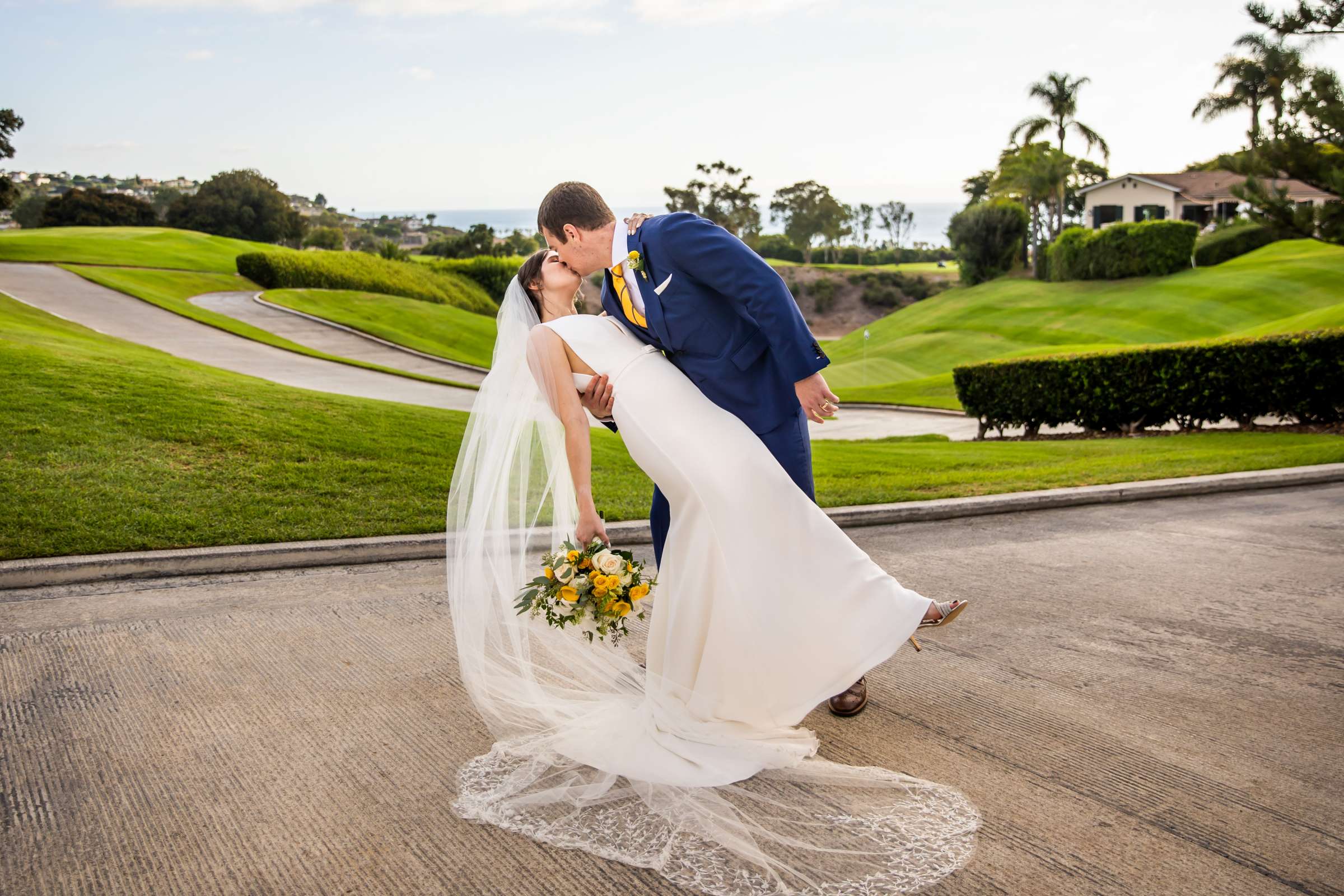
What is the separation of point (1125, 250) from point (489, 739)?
59.0 m

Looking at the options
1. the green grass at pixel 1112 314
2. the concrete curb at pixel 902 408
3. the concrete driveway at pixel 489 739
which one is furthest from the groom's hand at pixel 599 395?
the green grass at pixel 1112 314

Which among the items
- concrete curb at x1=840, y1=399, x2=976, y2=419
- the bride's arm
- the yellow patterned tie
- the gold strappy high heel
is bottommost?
concrete curb at x1=840, y1=399, x2=976, y2=419

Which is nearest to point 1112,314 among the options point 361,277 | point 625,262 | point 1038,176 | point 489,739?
point 1038,176

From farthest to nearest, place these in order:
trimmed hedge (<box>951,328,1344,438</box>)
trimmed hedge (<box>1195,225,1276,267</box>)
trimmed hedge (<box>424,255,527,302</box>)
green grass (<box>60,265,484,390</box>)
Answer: trimmed hedge (<box>1195,225,1276,267</box>), trimmed hedge (<box>424,255,527,302</box>), green grass (<box>60,265,484,390</box>), trimmed hedge (<box>951,328,1344,438</box>)

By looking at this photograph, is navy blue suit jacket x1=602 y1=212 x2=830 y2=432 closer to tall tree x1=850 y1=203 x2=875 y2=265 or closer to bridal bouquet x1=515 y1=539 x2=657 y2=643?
bridal bouquet x1=515 y1=539 x2=657 y2=643

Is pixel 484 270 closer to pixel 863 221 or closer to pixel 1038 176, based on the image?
pixel 1038 176

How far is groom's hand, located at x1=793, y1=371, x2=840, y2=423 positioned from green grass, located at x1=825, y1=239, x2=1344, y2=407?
33.7m

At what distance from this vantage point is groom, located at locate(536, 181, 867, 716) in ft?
11.9

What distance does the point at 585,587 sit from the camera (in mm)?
3951

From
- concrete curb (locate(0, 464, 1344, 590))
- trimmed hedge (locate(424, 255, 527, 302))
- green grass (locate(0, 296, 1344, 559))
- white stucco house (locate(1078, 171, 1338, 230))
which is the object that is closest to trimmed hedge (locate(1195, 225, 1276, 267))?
white stucco house (locate(1078, 171, 1338, 230))

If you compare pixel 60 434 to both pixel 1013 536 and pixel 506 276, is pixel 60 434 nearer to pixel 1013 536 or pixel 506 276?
pixel 1013 536

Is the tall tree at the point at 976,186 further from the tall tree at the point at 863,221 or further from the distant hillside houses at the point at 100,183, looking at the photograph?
the distant hillside houses at the point at 100,183

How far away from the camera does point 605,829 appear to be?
10.3 feet

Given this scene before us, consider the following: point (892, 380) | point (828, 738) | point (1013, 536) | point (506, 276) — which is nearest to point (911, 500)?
point (1013, 536)
